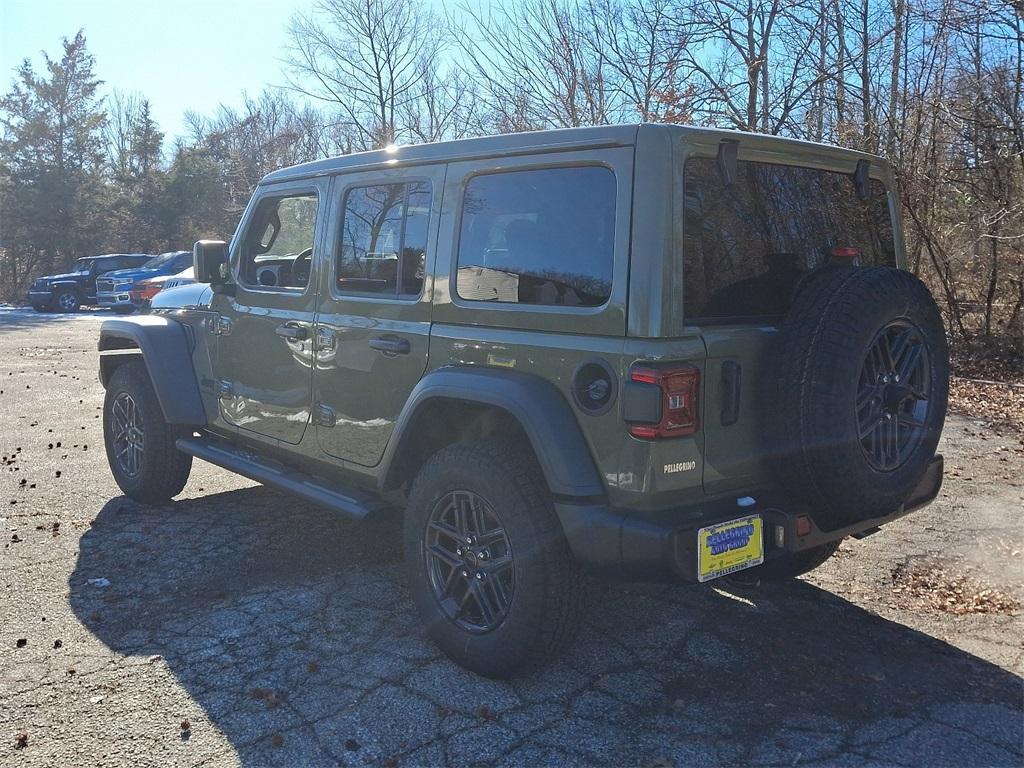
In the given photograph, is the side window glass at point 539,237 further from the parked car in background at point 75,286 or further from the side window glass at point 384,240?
the parked car in background at point 75,286

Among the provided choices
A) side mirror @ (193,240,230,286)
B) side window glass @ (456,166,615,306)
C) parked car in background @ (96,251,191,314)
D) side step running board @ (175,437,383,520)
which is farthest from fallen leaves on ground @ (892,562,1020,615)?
parked car in background @ (96,251,191,314)

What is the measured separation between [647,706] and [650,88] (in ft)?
41.5

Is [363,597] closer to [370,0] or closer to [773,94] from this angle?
[773,94]

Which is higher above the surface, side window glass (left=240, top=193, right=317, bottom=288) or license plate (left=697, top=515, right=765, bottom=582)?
side window glass (left=240, top=193, right=317, bottom=288)

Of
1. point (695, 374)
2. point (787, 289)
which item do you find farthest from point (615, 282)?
point (787, 289)

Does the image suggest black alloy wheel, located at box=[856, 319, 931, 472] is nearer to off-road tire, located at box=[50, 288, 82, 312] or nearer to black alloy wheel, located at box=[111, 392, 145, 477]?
black alloy wheel, located at box=[111, 392, 145, 477]

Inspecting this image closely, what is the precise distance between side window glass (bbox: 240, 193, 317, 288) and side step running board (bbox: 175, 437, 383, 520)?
0.93 meters

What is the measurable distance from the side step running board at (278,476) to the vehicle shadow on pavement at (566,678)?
0.48m

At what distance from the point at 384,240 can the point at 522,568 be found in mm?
1650

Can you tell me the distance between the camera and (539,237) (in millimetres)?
3252

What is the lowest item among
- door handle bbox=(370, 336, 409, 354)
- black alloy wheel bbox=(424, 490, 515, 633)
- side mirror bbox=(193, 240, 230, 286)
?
black alloy wheel bbox=(424, 490, 515, 633)

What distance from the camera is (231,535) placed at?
200 inches

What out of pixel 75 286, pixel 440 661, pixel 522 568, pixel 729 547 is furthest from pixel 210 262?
pixel 75 286

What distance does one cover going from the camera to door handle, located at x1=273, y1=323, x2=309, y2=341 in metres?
4.24
